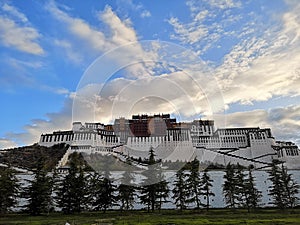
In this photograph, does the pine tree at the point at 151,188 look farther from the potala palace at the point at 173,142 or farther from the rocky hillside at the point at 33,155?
the potala palace at the point at 173,142

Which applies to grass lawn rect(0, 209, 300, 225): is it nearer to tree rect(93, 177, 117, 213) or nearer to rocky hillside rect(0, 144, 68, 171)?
tree rect(93, 177, 117, 213)

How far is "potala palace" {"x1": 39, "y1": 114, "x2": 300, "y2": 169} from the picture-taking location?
82.4 metres

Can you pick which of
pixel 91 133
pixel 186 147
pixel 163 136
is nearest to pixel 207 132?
pixel 186 147

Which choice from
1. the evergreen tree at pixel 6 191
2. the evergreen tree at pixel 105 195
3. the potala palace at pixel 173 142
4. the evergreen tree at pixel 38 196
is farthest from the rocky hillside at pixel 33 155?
the evergreen tree at pixel 105 195

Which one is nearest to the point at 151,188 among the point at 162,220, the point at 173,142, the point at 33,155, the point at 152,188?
the point at 152,188

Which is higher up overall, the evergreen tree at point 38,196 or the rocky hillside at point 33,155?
the rocky hillside at point 33,155

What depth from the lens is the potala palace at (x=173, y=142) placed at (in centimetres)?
8244

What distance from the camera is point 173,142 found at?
86.2m

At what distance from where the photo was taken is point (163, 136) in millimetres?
86062

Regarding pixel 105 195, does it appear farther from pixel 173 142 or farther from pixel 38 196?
pixel 173 142

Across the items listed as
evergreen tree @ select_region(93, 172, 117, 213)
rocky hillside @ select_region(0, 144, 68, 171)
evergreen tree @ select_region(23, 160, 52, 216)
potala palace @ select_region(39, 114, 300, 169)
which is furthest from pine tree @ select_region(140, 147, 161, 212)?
potala palace @ select_region(39, 114, 300, 169)

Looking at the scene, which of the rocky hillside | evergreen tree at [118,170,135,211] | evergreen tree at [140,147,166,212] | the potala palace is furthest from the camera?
the potala palace

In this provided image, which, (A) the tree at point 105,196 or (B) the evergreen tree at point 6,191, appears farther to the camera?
(A) the tree at point 105,196

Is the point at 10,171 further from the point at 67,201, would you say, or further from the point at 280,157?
the point at 280,157
